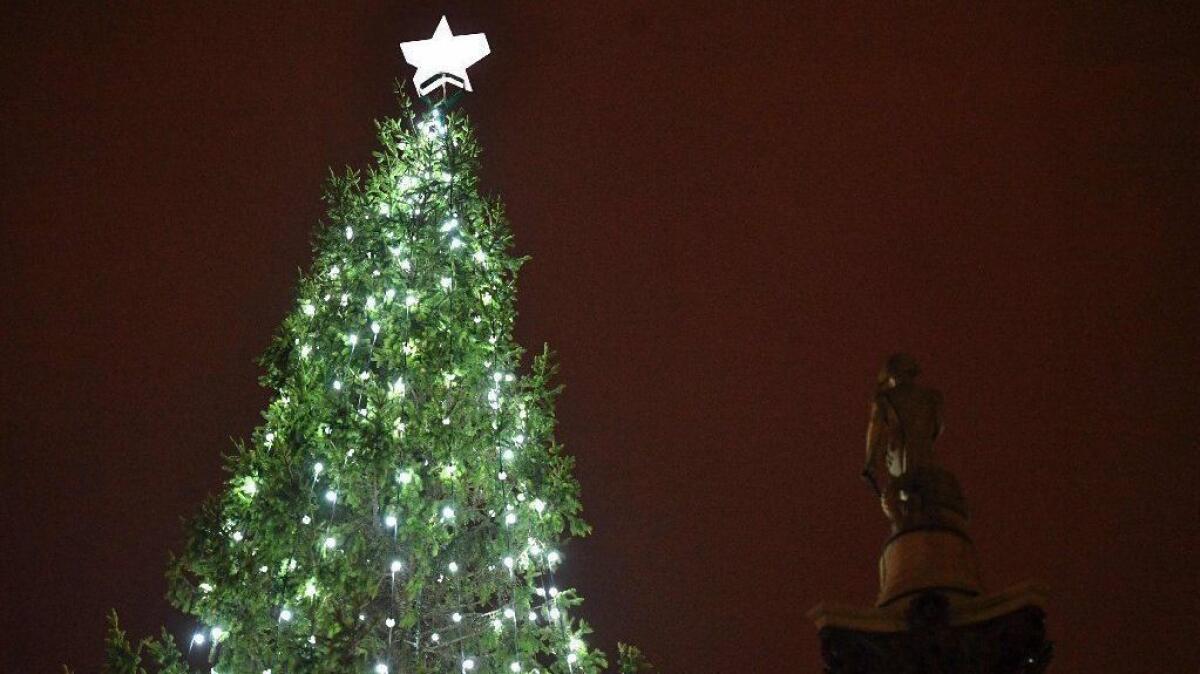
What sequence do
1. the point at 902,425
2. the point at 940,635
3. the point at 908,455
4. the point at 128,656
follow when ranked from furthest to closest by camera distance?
the point at 128,656 → the point at 902,425 → the point at 908,455 → the point at 940,635

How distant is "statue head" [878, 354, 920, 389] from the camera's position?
24.7ft

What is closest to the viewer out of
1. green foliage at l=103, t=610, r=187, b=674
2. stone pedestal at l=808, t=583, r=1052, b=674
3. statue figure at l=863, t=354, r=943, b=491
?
stone pedestal at l=808, t=583, r=1052, b=674

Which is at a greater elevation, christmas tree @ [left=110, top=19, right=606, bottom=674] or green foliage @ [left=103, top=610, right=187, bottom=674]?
christmas tree @ [left=110, top=19, right=606, bottom=674]

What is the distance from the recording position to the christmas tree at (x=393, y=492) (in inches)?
359

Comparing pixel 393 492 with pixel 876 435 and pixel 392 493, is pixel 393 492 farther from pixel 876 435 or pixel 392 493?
pixel 876 435

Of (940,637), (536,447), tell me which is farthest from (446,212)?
(940,637)

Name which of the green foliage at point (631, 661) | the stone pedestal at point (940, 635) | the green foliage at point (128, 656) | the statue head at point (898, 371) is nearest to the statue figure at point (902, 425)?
the statue head at point (898, 371)

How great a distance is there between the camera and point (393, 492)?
9344 mm

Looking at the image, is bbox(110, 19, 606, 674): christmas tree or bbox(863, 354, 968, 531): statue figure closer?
bbox(863, 354, 968, 531): statue figure

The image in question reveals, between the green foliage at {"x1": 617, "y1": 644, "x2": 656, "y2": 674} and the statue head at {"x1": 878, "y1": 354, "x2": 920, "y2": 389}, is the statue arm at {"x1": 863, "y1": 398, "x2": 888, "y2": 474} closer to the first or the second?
the statue head at {"x1": 878, "y1": 354, "x2": 920, "y2": 389}

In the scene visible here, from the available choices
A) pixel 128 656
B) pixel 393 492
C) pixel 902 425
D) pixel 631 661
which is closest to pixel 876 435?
pixel 902 425

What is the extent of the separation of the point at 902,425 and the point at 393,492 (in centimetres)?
409

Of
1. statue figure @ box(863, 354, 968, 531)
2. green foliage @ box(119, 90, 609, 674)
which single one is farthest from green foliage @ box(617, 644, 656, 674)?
statue figure @ box(863, 354, 968, 531)

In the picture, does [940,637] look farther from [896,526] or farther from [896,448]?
[896,448]
